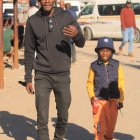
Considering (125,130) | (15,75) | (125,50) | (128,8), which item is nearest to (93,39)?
(125,50)

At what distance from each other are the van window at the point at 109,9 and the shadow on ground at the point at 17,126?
1641cm

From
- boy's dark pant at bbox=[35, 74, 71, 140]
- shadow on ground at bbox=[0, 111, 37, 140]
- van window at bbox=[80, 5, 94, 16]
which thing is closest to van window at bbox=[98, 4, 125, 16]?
van window at bbox=[80, 5, 94, 16]

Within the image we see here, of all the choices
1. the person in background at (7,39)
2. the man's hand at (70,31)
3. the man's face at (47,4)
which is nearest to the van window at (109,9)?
the person in background at (7,39)

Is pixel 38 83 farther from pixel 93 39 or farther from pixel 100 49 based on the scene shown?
pixel 93 39

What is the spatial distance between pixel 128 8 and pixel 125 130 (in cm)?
1036

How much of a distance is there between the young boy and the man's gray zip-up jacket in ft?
0.95

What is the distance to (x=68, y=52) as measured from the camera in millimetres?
5809

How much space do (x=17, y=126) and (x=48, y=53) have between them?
236 cm

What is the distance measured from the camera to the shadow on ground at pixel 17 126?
23.8ft

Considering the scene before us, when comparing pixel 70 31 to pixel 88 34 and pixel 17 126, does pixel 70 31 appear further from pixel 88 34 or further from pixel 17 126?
pixel 88 34

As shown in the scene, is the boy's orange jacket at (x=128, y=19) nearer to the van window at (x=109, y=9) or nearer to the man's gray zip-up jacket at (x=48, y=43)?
the van window at (x=109, y=9)

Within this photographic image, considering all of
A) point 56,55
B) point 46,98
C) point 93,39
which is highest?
point 56,55

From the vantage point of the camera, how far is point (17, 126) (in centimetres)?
776

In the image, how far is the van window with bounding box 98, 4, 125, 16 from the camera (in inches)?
963
